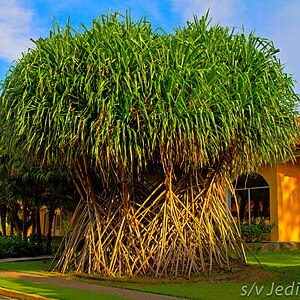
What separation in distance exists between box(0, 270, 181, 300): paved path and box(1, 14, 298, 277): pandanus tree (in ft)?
3.41

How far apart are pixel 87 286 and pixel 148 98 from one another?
462 cm

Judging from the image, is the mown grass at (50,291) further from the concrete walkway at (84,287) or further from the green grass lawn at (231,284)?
the concrete walkway at (84,287)

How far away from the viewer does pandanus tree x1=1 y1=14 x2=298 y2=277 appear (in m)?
12.1

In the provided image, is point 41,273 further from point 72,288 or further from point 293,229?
point 293,229

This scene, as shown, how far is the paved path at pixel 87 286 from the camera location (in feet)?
33.1

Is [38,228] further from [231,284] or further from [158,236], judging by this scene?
[231,284]

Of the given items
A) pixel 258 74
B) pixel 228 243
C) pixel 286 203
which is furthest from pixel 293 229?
pixel 258 74

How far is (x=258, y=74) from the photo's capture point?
13406 millimetres

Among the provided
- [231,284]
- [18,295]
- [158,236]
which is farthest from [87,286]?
[231,284]

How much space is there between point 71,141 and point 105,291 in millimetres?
3585

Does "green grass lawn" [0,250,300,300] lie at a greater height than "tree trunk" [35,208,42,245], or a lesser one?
lesser

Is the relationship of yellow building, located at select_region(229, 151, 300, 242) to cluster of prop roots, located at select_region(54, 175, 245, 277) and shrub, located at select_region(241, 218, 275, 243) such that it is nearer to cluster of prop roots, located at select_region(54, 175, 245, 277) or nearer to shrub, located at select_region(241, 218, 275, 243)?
shrub, located at select_region(241, 218, 275, 243)

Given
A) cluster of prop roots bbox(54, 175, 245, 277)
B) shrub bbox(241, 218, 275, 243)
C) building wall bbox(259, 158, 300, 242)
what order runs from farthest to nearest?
building wall bbox(259, 158, 300, 242), shrub bbox(241, 218, 275, 243), cluster of prop roots bbox(54, 175, 245, 277)

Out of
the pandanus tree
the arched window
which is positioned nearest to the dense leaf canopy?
the pandanus tree
